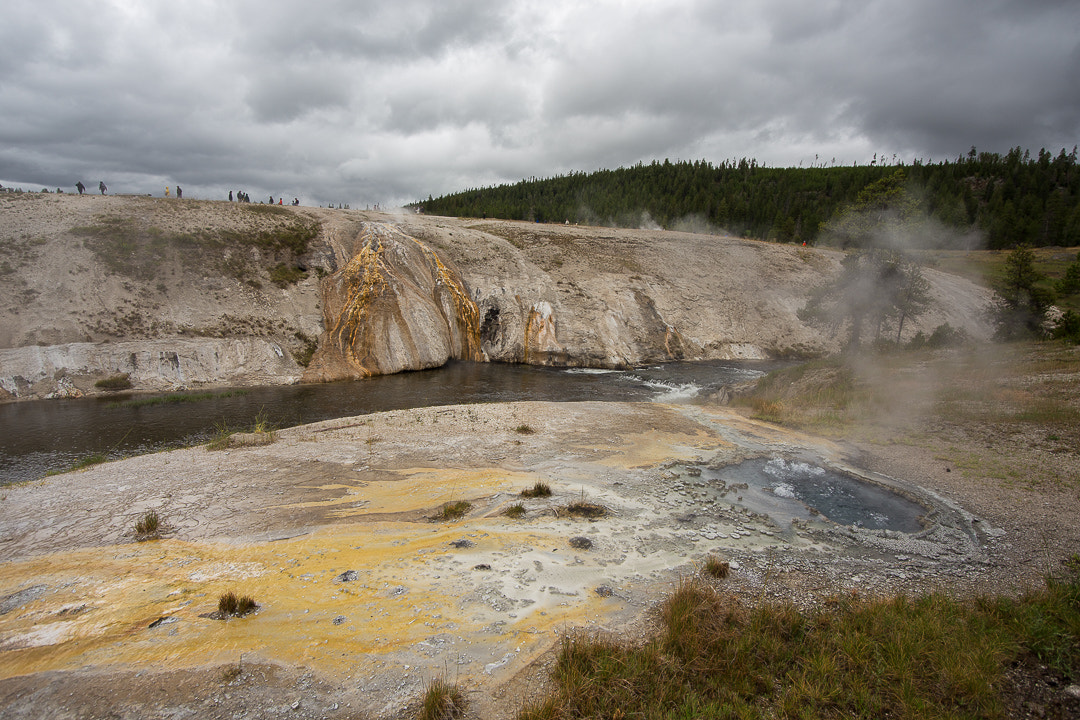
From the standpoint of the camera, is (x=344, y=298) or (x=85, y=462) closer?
(x=85, y=462)

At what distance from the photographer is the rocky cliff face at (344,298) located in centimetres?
2292

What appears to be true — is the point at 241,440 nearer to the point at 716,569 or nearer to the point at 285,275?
the point at 716,569

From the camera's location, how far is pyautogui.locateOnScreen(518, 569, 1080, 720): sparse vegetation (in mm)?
4320

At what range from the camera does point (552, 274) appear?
121ft

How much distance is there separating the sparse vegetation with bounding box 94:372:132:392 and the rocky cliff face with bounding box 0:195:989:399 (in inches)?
13.3

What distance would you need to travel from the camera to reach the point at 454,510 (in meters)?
8.88

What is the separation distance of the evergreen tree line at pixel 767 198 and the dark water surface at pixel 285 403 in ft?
116

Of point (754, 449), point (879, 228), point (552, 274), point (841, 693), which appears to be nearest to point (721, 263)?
point (552, 274)

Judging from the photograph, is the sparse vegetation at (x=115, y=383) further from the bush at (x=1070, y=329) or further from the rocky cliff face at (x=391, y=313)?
the bush at (x=1070, y=329)

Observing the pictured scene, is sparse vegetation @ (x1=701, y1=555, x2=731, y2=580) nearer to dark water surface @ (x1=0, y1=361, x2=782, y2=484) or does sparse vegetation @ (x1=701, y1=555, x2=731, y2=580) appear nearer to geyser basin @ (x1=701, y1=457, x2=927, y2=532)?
geyser basin @ (x1=701, y1=457, x2=927, y2=532)

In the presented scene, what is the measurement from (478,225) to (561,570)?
1552 inches

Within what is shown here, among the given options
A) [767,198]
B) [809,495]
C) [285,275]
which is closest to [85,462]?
[285,275]

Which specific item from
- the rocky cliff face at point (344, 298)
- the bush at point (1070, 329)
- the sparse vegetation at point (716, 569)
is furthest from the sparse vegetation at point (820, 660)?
the rocky cliff face at point (344, 298)

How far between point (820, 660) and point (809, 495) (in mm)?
6635
